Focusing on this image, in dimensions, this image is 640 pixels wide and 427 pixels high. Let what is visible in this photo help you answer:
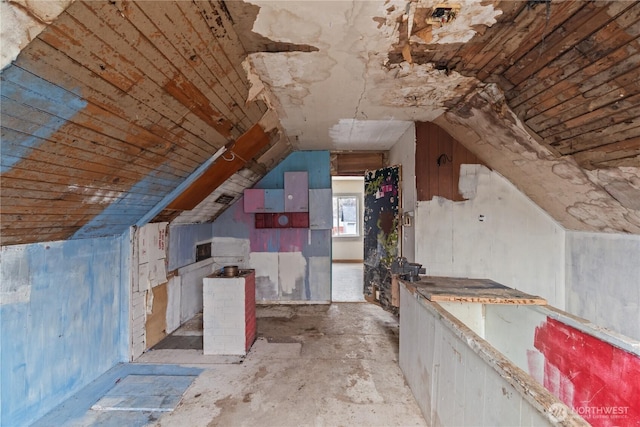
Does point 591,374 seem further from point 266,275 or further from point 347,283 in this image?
point 347,283

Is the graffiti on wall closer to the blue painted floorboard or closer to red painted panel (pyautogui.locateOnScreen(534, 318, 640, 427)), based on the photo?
red painted panel (pyautogui.locateOnScreen(534, 318, 640, 427))

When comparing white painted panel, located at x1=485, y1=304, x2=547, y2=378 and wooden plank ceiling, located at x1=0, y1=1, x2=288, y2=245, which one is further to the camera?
white painted panel, located at x1=485, y1=304, x2=547, y2=378

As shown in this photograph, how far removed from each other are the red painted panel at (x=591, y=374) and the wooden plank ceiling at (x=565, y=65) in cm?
120

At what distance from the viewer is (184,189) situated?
289cm

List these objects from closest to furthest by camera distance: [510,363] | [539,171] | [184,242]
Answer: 1. [510,363]
2. [539,171]
3. [184,242]

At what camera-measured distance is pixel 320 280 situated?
15.5 feet

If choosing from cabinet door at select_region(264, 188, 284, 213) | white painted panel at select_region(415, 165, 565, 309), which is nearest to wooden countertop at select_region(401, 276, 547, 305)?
white painted panel at select_region(415, 165, 565, 309)

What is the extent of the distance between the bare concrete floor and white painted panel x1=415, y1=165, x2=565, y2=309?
1178mm

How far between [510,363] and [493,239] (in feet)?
8.23

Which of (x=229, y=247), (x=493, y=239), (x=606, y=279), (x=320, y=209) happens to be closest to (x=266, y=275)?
(x=229, y=247)

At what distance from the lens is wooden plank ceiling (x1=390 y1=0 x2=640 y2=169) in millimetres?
1419

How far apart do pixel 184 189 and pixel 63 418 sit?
1.92m

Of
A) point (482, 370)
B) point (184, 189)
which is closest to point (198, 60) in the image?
point (184, 189)

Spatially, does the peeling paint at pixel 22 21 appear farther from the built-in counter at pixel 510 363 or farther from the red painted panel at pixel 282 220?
the red painted panel at pixel 282 220
